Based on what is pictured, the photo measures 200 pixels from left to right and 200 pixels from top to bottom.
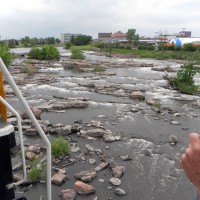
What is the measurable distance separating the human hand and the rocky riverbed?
11.5 feet

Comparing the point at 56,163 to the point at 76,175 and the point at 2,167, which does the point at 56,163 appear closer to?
the point at 76,175

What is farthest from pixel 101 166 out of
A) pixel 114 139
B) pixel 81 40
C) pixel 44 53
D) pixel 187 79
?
pixel 81 40

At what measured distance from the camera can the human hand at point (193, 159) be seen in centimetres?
143

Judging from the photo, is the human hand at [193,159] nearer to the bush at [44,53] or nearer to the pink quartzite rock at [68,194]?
the pink quartzite rock at [68,194]

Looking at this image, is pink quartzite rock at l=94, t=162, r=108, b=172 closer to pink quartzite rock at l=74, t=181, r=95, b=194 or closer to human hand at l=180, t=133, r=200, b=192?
pink quartzite rock at l=74, t=181, r=95, b=194

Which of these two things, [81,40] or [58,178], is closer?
[58,178]

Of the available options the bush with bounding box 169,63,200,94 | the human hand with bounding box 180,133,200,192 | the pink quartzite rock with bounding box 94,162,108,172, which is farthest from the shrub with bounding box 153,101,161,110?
the human hand with bounding box 180,133,200,192

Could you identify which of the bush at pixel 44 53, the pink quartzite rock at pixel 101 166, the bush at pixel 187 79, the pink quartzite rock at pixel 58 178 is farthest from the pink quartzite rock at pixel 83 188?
the bush at pixel 44 53

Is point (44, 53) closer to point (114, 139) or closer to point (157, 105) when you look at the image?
point (157, 105)

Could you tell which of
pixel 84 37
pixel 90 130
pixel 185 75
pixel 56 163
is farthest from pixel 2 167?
pixel 84 37

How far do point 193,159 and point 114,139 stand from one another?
914 cm

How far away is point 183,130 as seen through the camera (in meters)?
12.0

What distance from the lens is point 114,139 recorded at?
10.5 metres

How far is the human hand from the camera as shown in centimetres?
143
